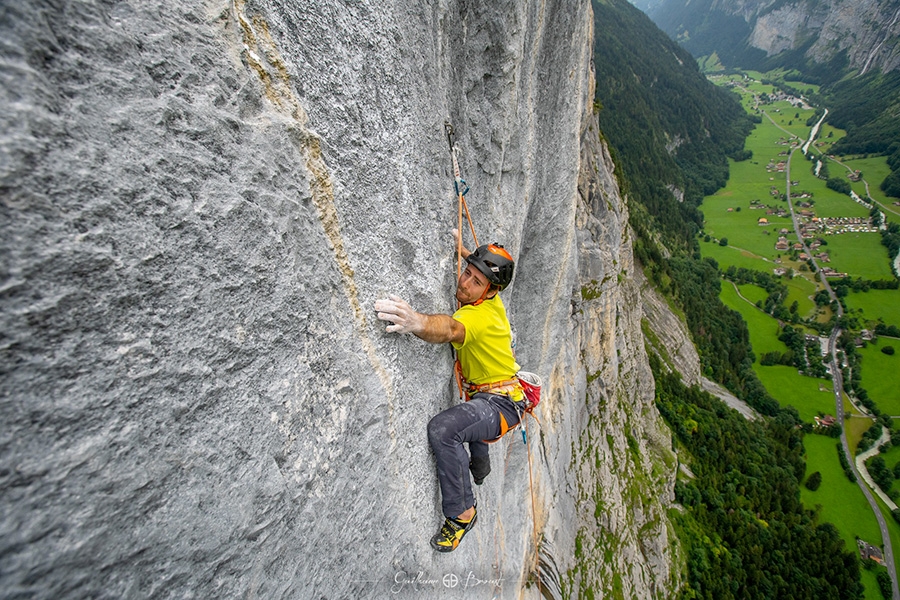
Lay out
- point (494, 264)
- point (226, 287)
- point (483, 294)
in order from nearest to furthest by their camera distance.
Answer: point (226, 287) < point (494, 264) < point (483, 294)

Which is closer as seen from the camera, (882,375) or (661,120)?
(882,375)

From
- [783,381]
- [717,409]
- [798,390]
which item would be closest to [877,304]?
[798,390]

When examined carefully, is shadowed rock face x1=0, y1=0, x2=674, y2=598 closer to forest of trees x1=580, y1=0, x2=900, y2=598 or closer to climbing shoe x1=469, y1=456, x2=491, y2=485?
climbing shoe x1=469, y1=456, x2=491, y2=485

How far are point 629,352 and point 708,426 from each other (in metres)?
24.1

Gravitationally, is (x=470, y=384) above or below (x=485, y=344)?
below

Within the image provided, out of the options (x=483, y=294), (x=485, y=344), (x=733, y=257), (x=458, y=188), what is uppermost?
(x=458, y=188)

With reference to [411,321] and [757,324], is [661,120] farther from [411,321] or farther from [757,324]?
[411,321]

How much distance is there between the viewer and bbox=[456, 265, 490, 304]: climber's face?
448 centimetres

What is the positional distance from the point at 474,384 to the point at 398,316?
1711 millimetres

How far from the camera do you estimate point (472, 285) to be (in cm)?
455

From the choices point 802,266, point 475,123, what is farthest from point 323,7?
point 802,266

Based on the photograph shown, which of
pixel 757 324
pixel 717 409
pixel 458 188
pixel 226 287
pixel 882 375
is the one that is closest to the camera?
pixel 226 287

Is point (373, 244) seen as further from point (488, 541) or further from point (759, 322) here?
point (759, 322)

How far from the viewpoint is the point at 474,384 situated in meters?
4.98
